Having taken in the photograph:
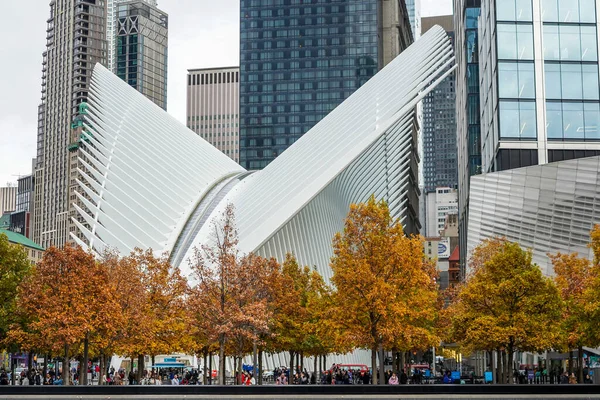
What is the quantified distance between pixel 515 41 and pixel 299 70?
11391cm

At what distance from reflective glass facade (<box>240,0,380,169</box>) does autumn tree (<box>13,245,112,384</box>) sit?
12563cm

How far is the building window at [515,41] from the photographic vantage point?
56.1 meters

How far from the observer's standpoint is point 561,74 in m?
55.4

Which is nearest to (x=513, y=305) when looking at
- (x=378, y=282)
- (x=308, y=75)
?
(x=378, y=282)

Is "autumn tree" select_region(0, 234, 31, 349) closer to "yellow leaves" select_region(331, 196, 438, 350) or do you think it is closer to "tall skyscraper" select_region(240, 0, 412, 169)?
"yellow leaves" select_region(331, 196, 438, 350)

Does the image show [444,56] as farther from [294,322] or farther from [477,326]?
[477,326]

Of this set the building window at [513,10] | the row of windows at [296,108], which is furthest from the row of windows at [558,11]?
the row of windows at [296,108]

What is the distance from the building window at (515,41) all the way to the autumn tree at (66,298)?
95.9 feet

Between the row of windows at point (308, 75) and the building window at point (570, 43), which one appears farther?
the row of windows at point (308, 75)

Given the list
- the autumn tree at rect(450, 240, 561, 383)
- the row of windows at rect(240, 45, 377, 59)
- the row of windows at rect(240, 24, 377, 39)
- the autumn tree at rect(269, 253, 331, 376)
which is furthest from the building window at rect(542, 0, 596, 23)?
the row of windows at rect(240, 24, 377, 39)

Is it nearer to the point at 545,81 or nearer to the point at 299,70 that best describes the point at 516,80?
the point at 545,81

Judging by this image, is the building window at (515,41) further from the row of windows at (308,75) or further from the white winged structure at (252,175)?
the row of windows at (308,75)

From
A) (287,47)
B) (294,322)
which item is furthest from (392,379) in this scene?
(287,47)

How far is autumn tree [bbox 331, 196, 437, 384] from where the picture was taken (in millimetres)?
36906
